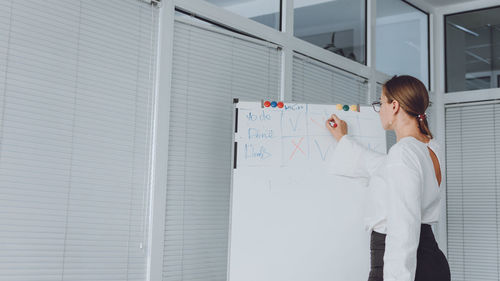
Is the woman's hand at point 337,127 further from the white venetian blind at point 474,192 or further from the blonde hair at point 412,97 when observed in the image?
the white venetian blind at point 474,192

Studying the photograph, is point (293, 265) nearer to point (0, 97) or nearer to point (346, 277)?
point (346, 277)

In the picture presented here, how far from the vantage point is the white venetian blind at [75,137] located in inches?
80.3

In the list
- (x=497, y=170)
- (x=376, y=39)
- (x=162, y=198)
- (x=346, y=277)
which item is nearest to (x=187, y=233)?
(x=162, y=198)

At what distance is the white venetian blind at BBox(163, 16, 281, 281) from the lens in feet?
8.64

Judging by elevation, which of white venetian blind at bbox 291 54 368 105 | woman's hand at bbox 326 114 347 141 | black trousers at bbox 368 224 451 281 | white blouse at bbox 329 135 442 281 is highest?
white venetian blind at bbox 291 54 368 105

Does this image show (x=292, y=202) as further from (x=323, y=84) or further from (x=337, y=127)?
(x=323, y=84)

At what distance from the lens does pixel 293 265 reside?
248cm

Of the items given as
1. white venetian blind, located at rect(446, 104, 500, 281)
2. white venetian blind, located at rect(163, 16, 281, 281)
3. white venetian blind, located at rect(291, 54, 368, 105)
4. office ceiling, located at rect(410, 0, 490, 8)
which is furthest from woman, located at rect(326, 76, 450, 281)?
office ceiling, located at rect(410, 0, 490, 8)

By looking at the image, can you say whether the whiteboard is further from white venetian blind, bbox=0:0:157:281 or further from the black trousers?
the black trousers

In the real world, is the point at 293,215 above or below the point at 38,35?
below

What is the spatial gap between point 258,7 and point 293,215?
1.26 m

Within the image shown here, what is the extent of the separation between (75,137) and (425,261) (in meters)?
1.37

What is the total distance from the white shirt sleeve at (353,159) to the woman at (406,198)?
1.12 feet

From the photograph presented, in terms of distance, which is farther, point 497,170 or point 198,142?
point 497,170
